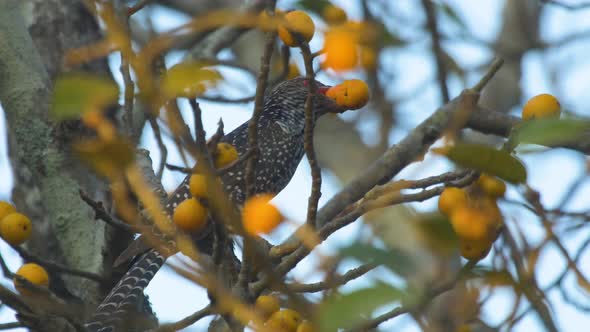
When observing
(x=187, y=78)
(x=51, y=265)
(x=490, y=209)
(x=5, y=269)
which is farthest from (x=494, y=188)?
Answer: (x=51, y=265)

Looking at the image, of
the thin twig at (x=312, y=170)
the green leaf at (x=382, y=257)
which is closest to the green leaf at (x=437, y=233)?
the green leaf at (x=382, y=257)

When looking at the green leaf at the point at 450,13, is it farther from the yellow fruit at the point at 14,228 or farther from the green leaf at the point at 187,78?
the green leaf at the point at 187,78

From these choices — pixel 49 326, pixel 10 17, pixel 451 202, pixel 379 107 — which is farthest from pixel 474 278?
pixel 10 17

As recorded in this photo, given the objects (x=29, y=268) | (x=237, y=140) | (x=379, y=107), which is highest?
(x=237, y=140)

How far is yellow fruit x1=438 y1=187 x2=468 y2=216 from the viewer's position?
2.20m

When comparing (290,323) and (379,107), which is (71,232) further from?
(290,323)

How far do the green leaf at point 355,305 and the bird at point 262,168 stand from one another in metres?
2.00

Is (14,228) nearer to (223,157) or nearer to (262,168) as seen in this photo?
(223,157)

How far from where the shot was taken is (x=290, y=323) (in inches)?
110

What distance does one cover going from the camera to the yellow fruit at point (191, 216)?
226 cm

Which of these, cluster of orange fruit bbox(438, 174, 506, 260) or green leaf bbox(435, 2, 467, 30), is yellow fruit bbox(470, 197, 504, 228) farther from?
green leaf bbox(435, 2, 467, 30)

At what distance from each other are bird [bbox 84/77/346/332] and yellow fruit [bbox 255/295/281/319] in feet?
2.77

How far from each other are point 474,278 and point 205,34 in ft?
15.3

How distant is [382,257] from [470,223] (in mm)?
389
